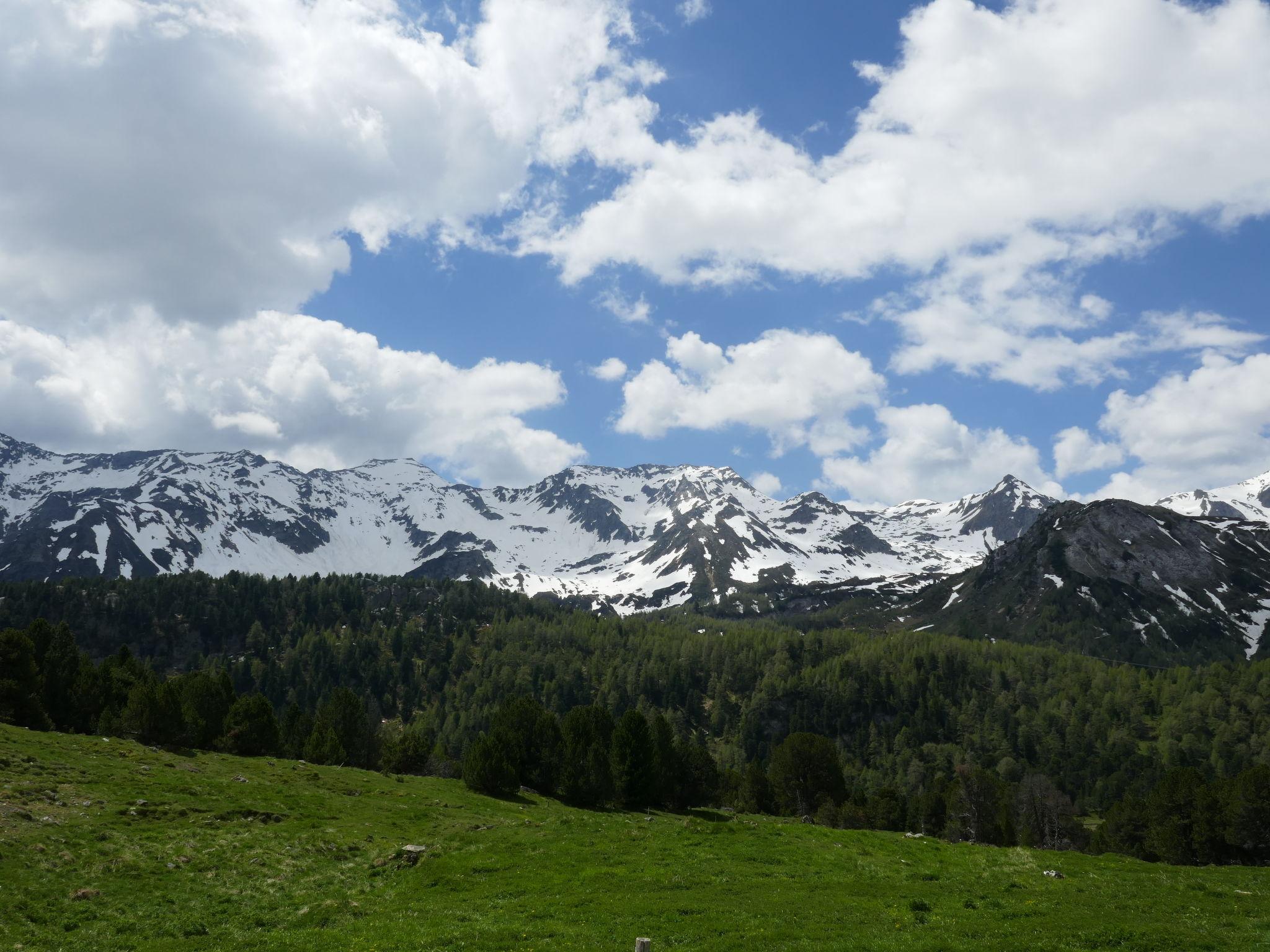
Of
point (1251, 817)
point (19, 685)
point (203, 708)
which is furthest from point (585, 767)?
point (1251, 817)

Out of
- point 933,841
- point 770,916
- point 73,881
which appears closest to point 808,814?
point 933,841

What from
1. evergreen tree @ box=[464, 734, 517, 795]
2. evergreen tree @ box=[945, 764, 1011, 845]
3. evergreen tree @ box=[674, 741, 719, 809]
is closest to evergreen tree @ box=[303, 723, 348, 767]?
evergreen tree @ box=[464, 734, 517, 795]

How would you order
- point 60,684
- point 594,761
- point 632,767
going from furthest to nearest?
point 60,684 → point 594,761 → point 632,767

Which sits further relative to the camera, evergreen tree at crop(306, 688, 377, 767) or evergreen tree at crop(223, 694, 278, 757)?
evergreen tree at crop(306, 688, 377, 767)

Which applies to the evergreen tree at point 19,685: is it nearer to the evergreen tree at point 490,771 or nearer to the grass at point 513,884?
the grass at point 513,884

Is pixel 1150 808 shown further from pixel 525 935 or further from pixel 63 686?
pixel 63 686

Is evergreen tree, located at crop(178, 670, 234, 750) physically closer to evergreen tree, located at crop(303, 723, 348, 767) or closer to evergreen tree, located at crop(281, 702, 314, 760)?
evergreen tree, located at crop(303, 723, 348, 767)

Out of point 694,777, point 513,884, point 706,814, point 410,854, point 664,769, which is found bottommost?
point 706,814

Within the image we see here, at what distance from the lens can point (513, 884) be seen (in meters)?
34.4

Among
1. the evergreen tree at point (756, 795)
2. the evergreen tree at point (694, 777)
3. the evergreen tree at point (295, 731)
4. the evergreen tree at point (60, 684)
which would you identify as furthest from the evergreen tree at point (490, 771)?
the evergreen tree at point (756, 795)

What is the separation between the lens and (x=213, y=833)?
4241 cm

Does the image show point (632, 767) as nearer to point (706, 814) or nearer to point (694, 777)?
point (706, 814)

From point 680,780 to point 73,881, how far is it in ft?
213

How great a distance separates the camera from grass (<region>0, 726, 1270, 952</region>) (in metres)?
25.4
